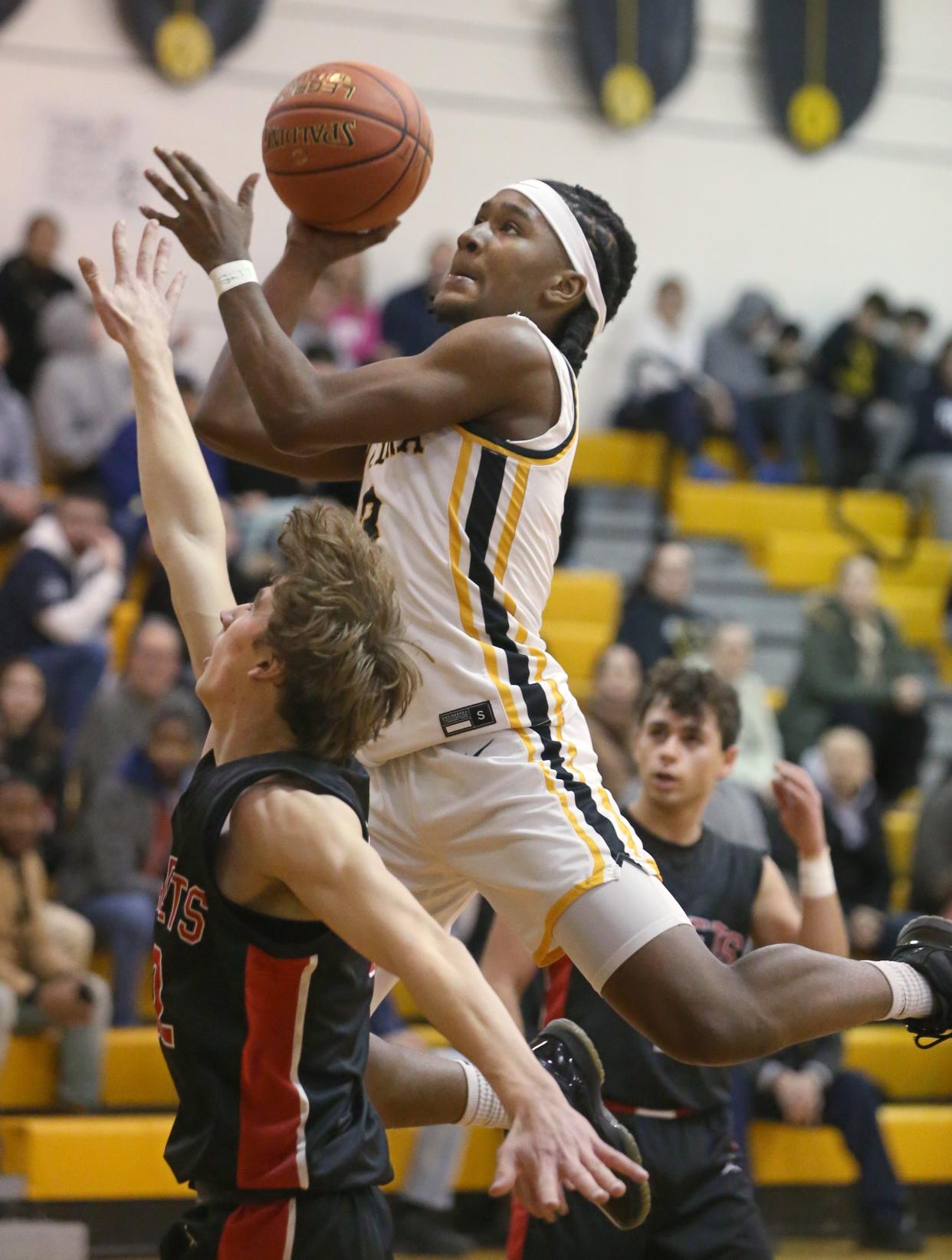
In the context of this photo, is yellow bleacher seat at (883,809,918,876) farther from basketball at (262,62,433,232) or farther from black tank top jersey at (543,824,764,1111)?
basketball at (262,62,433,232)

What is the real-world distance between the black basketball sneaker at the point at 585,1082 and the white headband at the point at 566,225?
5.03 ft

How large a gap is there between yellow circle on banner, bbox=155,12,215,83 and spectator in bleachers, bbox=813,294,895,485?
4.80 meters

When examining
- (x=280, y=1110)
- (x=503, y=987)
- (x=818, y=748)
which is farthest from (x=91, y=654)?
(x=280, y=1110)

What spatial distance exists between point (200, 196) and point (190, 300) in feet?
27.3

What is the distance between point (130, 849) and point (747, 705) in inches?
133

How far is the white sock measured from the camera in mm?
3582

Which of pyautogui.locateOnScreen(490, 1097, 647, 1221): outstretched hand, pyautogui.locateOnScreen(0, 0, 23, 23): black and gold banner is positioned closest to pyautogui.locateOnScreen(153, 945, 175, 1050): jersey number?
pyautogui.locateOnScreen(490, 1097, 647, 1221): outstretched hand

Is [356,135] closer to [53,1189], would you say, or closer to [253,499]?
[53,1189]

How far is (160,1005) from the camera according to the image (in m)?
2.73

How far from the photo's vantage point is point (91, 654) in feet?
26.4

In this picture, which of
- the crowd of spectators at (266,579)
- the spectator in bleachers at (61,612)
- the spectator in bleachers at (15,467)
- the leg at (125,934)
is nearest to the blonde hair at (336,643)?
the crowd of spectators at (266,579)

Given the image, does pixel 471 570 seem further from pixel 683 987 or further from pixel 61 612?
pixel 61 612

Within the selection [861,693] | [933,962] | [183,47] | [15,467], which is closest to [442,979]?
[933,962]

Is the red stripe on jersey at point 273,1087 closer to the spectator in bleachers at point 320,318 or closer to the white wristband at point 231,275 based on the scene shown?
the white wristband at point 231,275
